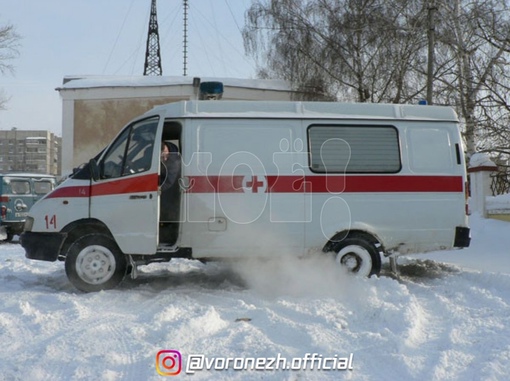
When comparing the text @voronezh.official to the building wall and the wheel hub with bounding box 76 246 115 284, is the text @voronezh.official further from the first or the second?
the building wall

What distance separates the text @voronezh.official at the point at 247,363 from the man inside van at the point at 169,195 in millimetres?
2976

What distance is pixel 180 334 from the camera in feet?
16.0

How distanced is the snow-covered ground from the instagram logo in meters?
0.02

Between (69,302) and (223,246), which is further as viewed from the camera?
(223,246)

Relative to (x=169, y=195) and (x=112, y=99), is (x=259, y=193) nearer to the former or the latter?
(x=169, y=195)

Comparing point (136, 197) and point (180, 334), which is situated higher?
point (136, 197)

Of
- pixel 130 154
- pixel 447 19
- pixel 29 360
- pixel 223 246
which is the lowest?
pixel 29 360

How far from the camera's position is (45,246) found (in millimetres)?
7020

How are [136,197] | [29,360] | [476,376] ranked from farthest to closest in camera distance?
1. [136,197]
2. [29,360]
3. [476,376]

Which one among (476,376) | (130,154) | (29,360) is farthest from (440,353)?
(130,154)

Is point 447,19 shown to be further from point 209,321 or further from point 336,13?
point 209,321

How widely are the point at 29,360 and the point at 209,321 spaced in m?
1.75

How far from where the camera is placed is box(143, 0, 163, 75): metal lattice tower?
39875mm

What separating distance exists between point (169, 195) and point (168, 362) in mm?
3364
